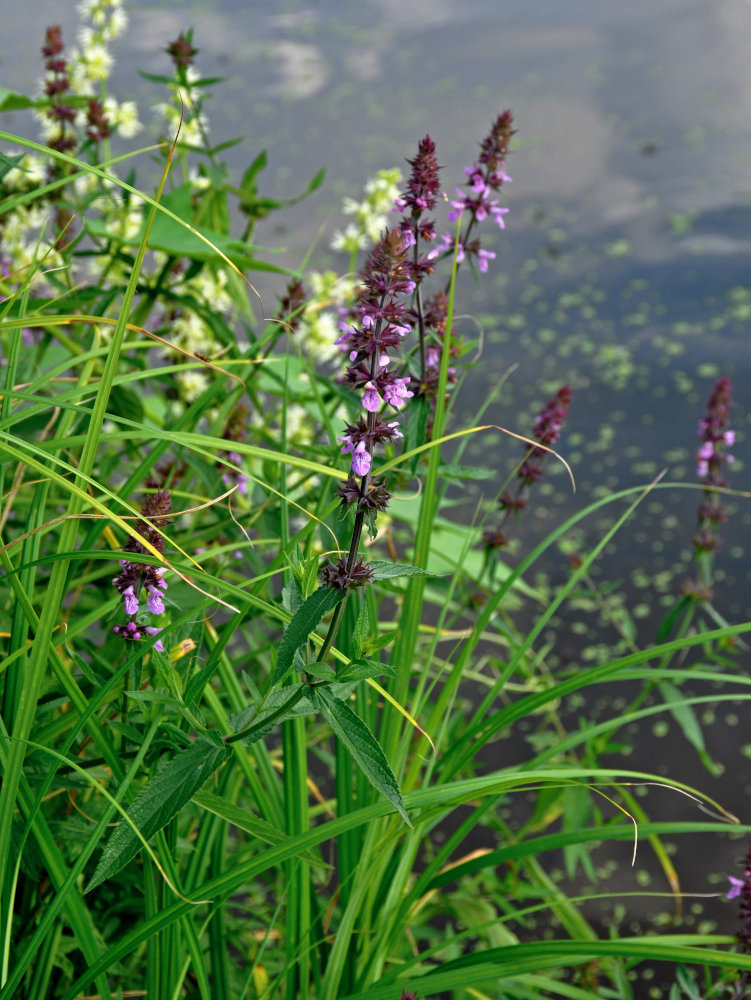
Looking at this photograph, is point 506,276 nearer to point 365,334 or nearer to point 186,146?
point 186,146

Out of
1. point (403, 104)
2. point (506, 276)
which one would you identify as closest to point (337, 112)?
point (403, 104)

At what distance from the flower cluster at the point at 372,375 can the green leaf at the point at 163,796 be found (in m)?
0.14

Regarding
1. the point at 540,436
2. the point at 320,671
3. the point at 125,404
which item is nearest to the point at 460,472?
the point at 540,436

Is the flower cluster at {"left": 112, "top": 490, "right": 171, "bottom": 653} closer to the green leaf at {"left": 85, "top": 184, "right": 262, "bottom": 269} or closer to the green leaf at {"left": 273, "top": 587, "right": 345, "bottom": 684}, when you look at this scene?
the green leaf at {"left": 273, "top": 587, "right": 345, "bottom": 684}

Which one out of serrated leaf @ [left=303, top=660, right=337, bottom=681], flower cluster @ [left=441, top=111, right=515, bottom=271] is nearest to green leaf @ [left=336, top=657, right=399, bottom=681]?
serrated leaf @ [left=303, top=660, right=337, bottom=681]

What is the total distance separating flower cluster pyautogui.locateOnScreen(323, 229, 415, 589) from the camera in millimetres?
535

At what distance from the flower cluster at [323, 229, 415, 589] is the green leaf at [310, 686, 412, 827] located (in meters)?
0.08

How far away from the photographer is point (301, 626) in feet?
1.68

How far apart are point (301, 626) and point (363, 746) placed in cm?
8

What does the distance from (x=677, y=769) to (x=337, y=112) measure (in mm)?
2468

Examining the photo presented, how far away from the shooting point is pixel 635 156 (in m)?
2.90

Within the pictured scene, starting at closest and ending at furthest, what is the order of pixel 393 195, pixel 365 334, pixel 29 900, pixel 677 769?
pixel 365 334 → pixel 29 900 → pixel 393 195 → pixel 677 769

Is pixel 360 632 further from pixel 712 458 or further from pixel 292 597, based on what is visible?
pixel 712 458

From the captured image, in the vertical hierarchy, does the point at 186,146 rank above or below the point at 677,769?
above
